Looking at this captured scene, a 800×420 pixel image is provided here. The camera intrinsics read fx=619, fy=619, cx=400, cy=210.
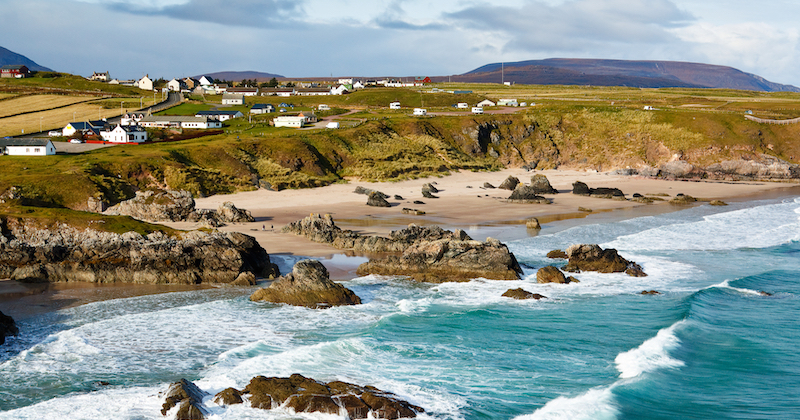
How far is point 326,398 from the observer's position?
18656mm

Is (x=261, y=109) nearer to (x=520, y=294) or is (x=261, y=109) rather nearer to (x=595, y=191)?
(x=595, y=191)

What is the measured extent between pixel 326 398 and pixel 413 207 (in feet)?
136

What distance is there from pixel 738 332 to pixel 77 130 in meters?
86.4

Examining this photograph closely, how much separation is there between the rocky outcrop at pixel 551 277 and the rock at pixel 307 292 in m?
10.6

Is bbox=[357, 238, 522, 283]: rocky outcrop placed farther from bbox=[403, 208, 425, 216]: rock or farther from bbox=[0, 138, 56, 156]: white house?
bbox=[0, 138, 56, 156]: white house

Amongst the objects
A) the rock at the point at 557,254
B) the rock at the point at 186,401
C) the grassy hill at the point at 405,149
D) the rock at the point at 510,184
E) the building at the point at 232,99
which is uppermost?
the building at the point at 232,99

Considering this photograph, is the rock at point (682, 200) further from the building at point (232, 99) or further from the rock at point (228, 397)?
the building at point (232, 99)

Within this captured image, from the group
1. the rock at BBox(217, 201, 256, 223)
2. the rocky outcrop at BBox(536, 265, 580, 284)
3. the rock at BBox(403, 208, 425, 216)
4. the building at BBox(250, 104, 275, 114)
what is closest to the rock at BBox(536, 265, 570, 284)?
the rocky outcrop at BBox(536, 265, 580, 284)

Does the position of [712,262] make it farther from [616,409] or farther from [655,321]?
[616,409]

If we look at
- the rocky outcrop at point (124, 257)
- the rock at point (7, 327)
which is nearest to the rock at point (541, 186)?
the rocky outcrop at point (124, 257)

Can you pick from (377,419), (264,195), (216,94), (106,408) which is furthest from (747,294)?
(216,94)

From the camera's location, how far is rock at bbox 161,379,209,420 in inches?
695

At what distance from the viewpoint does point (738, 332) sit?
1050 inches

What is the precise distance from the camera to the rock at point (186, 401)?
Answer: 17641 millimetres
